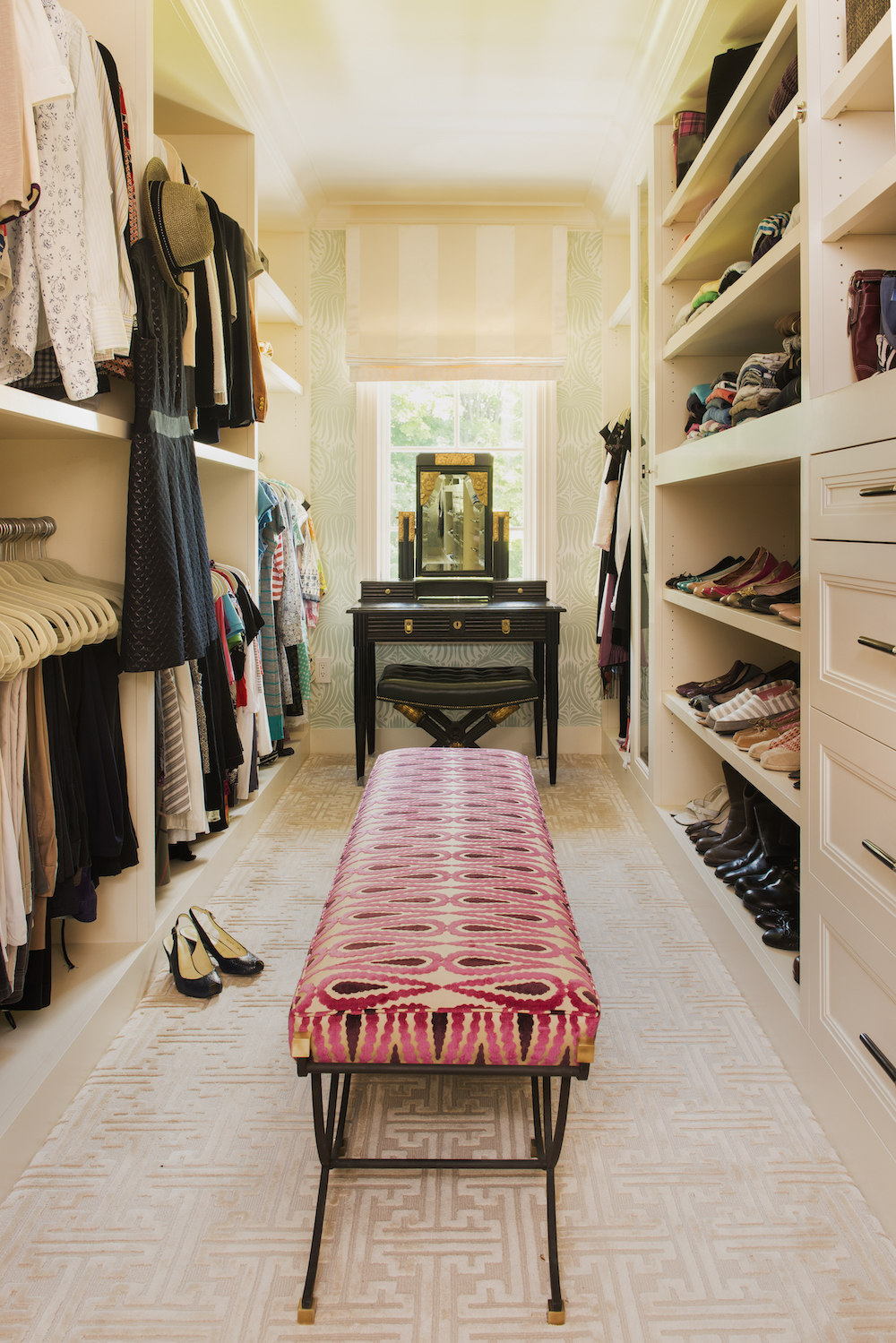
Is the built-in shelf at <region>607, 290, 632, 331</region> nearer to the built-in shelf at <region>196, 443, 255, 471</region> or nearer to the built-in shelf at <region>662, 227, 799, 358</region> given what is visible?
the built-in shelf at <region>662, 227, 799, 358</region>

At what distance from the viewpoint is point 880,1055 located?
4.67 ft

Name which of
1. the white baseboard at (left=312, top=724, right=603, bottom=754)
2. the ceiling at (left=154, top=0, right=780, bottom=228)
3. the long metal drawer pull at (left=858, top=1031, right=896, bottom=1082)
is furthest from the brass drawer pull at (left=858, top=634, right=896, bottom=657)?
the white baseboard at (left=312, top=724, right=603, bottom=754)

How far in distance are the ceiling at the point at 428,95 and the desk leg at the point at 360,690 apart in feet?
6.48

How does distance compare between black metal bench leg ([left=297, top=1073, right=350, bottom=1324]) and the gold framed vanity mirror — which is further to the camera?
the gold framed vanity mirror

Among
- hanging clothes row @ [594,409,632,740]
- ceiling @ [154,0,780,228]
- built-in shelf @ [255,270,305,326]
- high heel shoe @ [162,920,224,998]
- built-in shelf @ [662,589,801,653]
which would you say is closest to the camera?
built-in shelf @ [662,589,801,653]

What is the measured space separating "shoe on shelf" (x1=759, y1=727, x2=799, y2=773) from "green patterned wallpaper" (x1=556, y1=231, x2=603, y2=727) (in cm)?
244

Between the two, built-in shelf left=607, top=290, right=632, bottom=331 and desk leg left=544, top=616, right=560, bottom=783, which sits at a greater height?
built-in shelf left=607, top=290, right=632, bottom=331

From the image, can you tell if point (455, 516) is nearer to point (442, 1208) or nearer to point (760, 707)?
point (760, 707)

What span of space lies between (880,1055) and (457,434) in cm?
377

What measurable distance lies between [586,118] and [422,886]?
3279 mm

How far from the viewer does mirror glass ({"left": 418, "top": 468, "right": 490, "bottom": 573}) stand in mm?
4500

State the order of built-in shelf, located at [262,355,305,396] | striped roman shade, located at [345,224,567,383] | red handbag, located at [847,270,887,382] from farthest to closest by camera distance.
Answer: striped roman shade, located at [345,224,567,383] < built-in shelf, located at [262,355,305,396] < red handbag, located at [847,270,887,382]

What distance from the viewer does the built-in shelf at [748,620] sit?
6.53ft

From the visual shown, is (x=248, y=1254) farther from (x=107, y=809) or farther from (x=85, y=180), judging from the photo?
(x=85, y=180)
